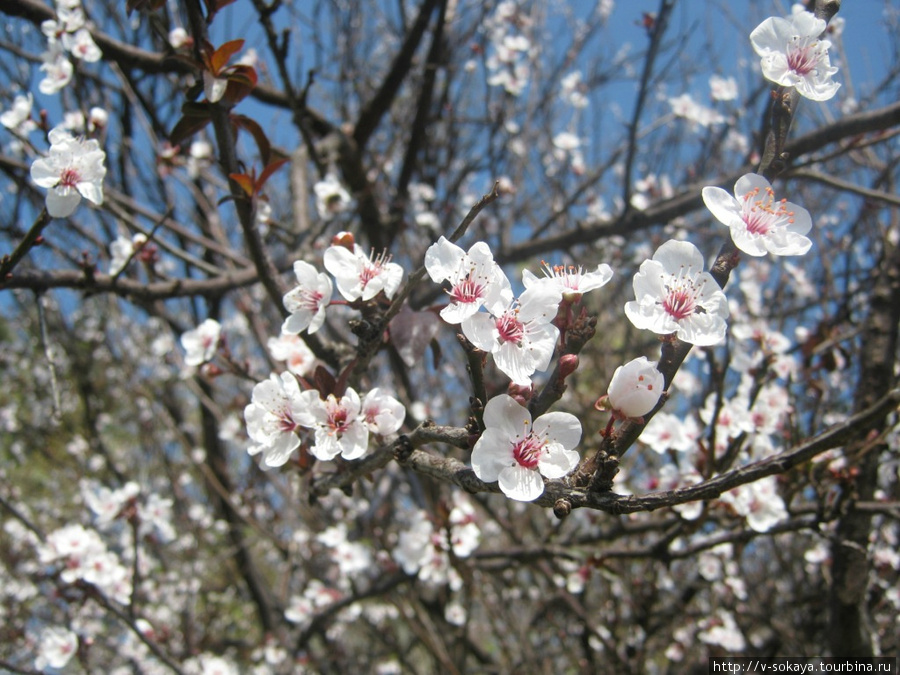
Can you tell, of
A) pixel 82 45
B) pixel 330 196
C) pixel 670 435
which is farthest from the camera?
pixel 330 196

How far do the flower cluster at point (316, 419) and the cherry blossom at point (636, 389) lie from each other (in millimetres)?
385

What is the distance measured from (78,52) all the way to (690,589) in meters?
3.66

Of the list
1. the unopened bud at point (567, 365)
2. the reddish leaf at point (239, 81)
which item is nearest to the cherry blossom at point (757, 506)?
the unopened bud at point (567, 365)

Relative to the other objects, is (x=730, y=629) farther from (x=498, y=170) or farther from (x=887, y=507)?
(x=498, y=170)

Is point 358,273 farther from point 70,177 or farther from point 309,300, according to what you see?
point 70,177

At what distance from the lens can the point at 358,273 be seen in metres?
1.07

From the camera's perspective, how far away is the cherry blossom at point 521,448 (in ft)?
2.68

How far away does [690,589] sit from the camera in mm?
3088

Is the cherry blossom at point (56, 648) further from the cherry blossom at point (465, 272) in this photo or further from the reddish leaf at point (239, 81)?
the cherry blossom at point (465, 272)

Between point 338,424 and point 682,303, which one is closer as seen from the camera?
point 682,303

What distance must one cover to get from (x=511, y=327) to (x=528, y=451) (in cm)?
20

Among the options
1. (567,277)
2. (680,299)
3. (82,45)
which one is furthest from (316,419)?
(82,45)

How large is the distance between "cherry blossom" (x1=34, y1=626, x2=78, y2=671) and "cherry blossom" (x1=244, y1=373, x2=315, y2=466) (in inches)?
69.2

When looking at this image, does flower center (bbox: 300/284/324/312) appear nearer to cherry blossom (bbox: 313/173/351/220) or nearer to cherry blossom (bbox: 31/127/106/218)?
cherry blossom (bbox: 31/127/106/218)
